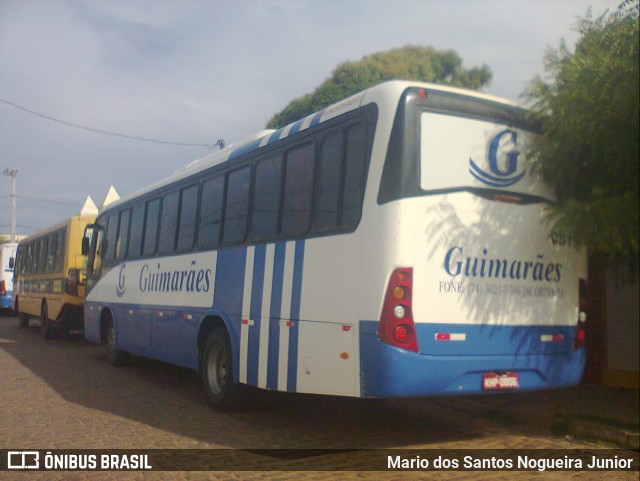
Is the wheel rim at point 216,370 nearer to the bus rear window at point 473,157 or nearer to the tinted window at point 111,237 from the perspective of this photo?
the bus rear window at point 473,157

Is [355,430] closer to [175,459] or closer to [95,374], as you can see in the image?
[175,459]

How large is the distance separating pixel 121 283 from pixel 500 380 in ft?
26.3

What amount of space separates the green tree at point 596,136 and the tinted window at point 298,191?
7.03ft

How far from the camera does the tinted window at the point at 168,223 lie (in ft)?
34.0

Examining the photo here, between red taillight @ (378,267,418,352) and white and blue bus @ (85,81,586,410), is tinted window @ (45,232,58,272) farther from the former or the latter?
red taillight @ (378,267,418,352)

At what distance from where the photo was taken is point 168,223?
34.7 feet

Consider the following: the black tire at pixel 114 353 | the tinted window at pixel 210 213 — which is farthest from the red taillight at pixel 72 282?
the tinted window at pixel 210 213

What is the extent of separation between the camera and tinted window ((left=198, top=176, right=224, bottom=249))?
893 cm

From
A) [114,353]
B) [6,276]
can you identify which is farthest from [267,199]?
[6,276]

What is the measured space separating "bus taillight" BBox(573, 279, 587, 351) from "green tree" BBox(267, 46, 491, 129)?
13427 mm

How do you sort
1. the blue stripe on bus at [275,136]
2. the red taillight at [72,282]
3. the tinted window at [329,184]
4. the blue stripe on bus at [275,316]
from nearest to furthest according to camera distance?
the tinted window at [329,184] < the blue stripe on bus at [275,316] < the blue stripe on bus at [275,136] < the red taillight at [72,282]

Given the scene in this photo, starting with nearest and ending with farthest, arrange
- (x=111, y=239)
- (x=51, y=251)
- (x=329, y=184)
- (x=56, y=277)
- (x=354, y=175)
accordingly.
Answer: (x=354, y=175), (x=329, y=184), (x=111, y=239), (x=56, y=277), (x=51, y=251)

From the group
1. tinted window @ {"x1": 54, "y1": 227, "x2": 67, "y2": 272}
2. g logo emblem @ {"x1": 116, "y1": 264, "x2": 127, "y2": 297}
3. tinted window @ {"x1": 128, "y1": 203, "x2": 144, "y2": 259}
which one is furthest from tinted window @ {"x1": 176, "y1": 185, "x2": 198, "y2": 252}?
tinted window @ {"x1": 54, "y1": 227, "x2": 67, "y2": 272}

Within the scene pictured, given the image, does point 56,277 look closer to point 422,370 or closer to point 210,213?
point 210,213
